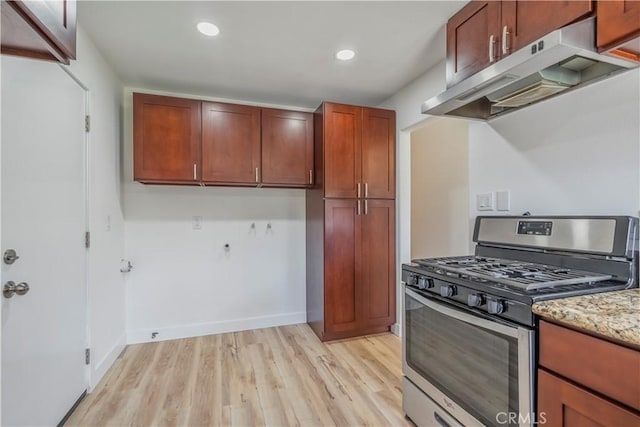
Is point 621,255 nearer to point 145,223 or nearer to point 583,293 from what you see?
point 583,293

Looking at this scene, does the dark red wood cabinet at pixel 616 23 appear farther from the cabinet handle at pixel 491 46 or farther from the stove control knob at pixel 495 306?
the stove control knob at pixel 495 306

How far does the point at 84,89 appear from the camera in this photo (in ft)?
6.74

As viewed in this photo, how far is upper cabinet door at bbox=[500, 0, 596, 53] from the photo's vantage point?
119cm

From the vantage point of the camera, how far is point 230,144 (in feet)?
9.12

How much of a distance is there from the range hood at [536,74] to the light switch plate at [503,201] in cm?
49

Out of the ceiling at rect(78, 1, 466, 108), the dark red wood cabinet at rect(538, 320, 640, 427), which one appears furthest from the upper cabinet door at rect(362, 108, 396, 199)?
the dark red wood cabinet at rect(538, 320, 640, 427)

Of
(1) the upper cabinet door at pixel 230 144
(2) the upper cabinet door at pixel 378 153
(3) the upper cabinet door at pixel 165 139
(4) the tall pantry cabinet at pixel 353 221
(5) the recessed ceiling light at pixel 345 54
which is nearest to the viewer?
(5) the recessed ceiling light at pixel 345 54

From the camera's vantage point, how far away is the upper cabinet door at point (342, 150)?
2797mm

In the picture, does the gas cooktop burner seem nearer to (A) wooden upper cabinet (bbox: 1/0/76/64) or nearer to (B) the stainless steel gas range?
(B) the stainless steel gas range

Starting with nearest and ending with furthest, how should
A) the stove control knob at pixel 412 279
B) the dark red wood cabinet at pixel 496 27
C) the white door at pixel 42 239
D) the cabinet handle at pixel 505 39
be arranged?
the dark red wood cabinet at pixel 496 27, the white door at pixel 42 239, the cabinet handle at pixel 505 39, the stove control knob at pixel 412 279

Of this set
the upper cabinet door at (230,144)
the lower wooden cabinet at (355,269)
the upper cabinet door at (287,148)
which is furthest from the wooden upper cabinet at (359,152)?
the upper cabinet door at (230,144)

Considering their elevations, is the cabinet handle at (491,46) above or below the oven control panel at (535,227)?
above

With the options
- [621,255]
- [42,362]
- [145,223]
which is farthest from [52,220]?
[621,255]

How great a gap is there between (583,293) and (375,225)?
1922mm
